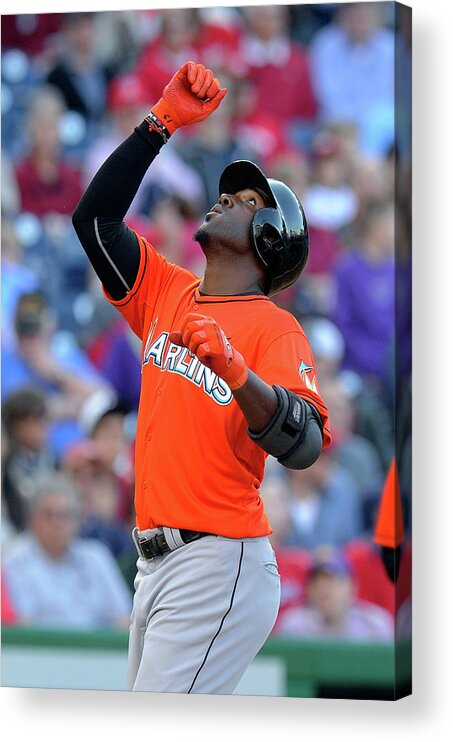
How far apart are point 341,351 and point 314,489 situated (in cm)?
59

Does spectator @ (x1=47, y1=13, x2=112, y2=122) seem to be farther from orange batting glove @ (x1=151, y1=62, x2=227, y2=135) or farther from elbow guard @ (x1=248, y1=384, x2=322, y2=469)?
elbow guard @ (x1=248, y1=384, x2=322, y2=469)

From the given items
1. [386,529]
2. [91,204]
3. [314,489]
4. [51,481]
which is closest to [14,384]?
[51,481]

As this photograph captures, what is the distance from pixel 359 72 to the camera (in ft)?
17.2

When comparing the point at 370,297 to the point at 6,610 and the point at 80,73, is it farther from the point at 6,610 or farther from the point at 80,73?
the point at 6,610

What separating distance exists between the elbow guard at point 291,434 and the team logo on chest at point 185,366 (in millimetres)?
344

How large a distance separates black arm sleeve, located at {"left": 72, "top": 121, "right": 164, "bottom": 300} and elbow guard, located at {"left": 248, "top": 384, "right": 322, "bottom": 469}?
785mm

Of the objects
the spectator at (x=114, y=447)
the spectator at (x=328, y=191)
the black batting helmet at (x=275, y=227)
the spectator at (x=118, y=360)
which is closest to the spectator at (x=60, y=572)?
the spectator at (x=114, y=447)

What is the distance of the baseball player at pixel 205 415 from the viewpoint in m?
3.41

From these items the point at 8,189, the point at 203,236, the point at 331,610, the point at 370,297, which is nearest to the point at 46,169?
the point at 8,189

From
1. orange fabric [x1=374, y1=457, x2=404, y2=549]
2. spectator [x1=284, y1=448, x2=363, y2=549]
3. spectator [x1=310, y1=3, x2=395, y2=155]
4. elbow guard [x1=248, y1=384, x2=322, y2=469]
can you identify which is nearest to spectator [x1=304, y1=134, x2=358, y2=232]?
spectator [x1=310, y1=3, x2=395, y2=155]

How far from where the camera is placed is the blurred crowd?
5250 mm

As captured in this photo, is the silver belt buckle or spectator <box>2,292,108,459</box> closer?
the silver belt buckle

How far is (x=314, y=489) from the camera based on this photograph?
5504mm

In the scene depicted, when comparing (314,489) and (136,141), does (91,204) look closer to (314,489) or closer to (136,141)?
(136,141)
